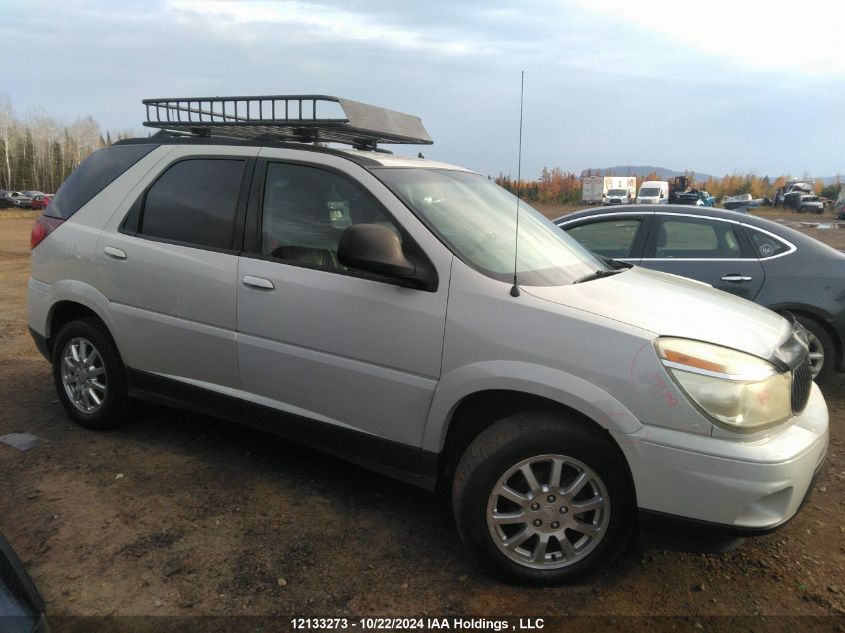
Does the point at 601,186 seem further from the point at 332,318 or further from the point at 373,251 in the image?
the point at 373,251

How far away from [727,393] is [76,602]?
2.65 meters

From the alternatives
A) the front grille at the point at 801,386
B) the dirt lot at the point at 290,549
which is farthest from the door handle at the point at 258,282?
the front grille at the point at 801,386

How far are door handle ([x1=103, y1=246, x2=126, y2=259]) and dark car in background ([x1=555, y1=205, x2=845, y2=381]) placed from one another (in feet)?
13.6

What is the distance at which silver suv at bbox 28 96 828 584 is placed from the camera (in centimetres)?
244

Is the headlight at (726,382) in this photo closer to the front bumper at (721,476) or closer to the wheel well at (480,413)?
the front bumper at (721,476)

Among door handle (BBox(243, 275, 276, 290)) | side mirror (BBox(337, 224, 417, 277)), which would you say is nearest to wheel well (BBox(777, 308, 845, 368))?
side mirror (BBox(337, 224, 417, 277))

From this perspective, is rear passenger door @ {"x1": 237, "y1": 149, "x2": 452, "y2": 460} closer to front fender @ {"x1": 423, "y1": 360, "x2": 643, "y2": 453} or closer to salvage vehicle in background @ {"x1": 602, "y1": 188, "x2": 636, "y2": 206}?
front fender @ {"x1": 423, "y1": 360, "x2": 643, "y2": 453}

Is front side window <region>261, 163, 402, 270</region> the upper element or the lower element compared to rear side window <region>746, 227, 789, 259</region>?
upper

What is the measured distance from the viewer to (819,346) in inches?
217

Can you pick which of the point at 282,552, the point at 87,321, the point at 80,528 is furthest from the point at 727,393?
the point at 87,321

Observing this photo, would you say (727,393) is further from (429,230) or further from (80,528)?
(80,528)

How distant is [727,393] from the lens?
2375 millimetres

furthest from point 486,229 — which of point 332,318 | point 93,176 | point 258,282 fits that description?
point 93,176

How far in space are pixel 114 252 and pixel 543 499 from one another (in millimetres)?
2909
